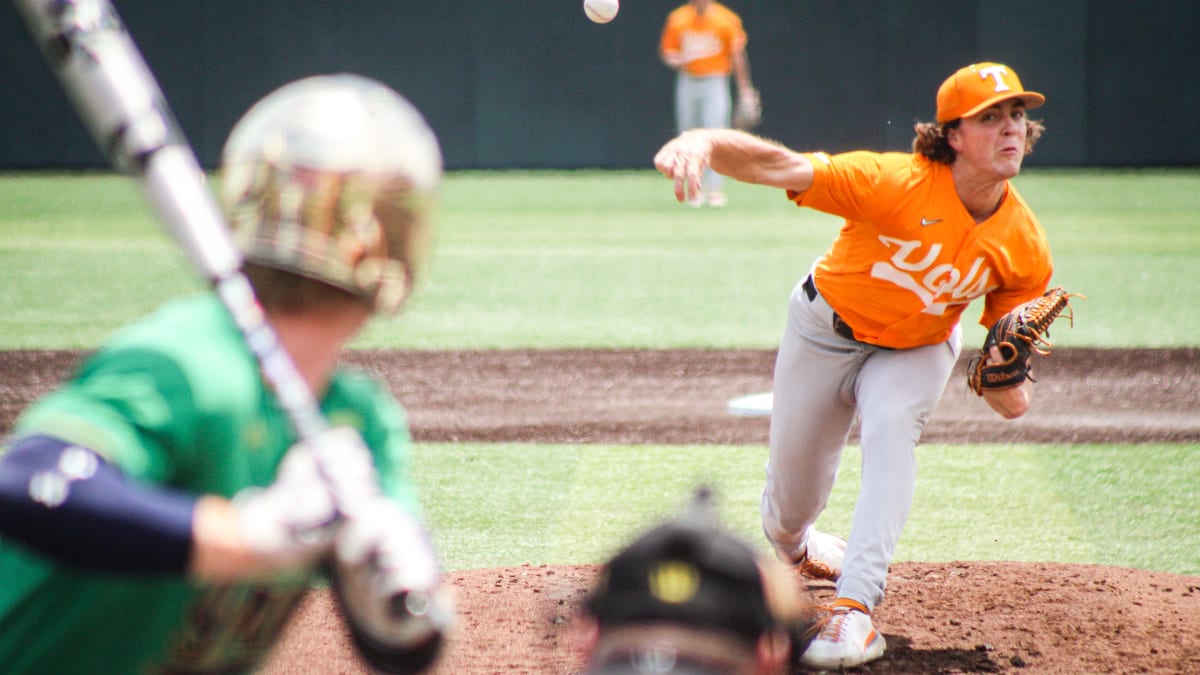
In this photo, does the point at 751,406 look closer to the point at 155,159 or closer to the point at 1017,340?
the point at 1017,340

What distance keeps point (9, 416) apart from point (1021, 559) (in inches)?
215

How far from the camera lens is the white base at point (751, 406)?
7.71 m

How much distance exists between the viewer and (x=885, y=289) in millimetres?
4566

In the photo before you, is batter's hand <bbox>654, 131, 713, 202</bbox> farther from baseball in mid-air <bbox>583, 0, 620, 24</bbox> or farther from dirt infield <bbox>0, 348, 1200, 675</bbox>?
baseball in mid-air <bbox>583, 0, 620, 24</bbox>

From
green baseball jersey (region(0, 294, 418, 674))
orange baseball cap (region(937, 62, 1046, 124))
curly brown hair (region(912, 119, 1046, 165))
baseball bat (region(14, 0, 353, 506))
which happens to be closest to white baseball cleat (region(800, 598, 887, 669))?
curly brown hair (region(912, 119, 1046, 165))

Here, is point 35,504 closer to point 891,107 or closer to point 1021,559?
point 1021,559

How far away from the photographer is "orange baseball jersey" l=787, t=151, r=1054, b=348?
4.47m

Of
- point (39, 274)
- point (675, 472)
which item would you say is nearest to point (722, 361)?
point (675, 472)

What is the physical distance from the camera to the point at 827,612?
4.30 meters

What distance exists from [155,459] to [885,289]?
11.4 ft

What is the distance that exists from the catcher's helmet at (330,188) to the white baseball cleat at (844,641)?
2967 mm

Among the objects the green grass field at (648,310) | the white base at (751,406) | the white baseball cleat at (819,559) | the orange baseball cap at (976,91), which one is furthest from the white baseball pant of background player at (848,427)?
the white base at (751,406)

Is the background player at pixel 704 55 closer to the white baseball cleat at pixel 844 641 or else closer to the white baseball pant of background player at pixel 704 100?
the white baseball pant of background player at pixel 704 100

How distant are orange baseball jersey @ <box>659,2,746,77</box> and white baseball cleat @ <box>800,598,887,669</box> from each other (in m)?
13.5
